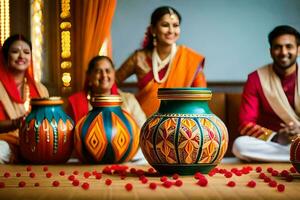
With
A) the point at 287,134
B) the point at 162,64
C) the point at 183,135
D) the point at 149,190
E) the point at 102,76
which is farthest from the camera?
the point at 162,64

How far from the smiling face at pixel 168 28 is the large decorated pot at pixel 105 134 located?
3.59 feet

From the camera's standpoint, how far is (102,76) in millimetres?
3893

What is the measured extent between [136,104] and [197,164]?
172 centimetres

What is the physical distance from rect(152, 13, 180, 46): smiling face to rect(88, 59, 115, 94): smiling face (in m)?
0.63

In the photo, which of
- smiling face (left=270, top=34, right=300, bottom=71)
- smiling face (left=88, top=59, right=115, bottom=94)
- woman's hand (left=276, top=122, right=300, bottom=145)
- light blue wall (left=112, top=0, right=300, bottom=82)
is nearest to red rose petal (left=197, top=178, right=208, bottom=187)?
woman's hand (left=276, top=122, right=300, bottom=145)

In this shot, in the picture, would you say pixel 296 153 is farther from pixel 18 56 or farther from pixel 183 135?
pixel 18 56

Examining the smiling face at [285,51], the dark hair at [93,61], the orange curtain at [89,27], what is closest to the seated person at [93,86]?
the dark hair at [93,61]

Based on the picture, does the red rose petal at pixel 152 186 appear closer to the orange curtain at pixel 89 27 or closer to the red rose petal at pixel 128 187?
the red rose petal at pixel 128 187

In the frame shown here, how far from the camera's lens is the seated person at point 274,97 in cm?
389

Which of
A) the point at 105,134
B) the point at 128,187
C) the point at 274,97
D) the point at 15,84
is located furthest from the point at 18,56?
the point at 128,187

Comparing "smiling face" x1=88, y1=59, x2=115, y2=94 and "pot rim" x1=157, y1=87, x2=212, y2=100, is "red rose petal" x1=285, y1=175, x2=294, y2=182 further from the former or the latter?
"smiling face" x1=88, y1=59, x2=115, y2=94

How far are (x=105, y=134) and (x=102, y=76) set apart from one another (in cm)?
68

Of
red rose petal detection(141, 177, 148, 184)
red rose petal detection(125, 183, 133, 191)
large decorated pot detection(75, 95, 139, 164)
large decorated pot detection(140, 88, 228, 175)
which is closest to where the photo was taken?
red rose petal detection(125, 183, 133, 191)

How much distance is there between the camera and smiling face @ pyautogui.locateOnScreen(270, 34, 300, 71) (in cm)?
405
